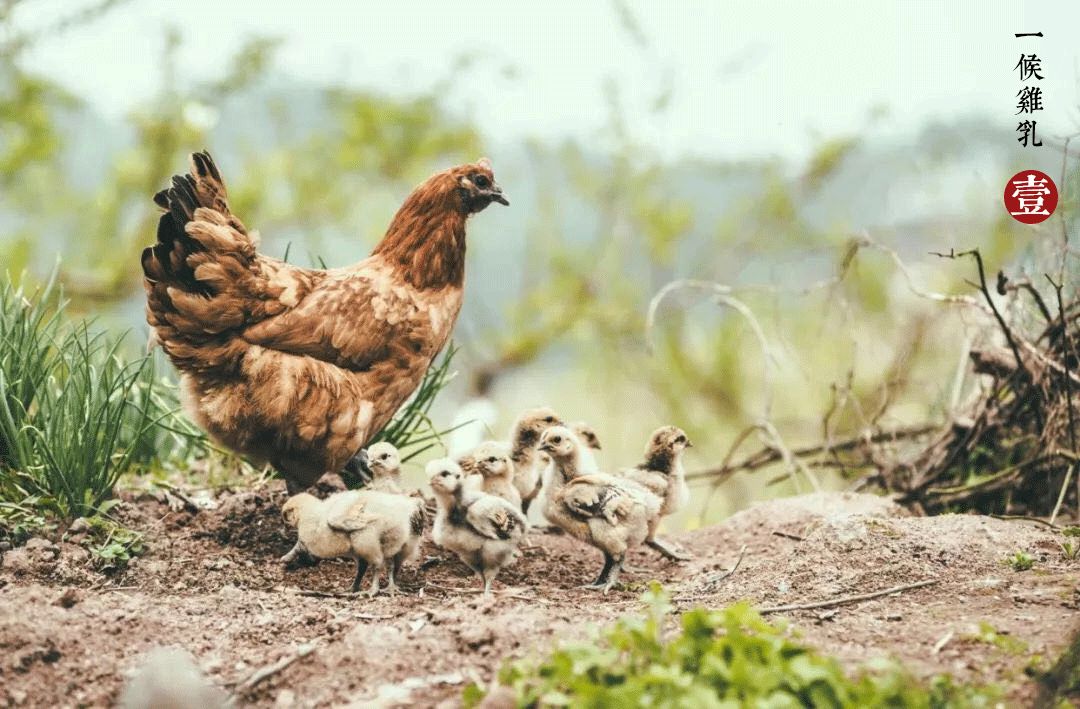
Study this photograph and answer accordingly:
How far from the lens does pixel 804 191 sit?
37.3 ft

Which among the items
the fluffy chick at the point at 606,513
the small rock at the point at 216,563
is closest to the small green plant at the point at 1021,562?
the fluffy chick at the point at 606,513

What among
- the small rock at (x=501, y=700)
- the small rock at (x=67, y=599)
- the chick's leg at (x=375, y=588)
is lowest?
the small rock at (x=501, y=700)

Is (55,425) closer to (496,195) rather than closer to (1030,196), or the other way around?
(496,195)

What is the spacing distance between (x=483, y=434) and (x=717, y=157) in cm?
527

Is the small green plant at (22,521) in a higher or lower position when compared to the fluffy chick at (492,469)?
lower

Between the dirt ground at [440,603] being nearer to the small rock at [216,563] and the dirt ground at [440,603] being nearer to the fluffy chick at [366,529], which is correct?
the small rock at [216,563]

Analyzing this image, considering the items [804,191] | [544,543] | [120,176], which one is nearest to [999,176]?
[804,191]

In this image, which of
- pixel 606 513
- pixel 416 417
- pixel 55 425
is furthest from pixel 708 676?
pixel 416 417

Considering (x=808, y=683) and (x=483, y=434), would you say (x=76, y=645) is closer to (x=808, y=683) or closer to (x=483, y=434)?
(x=808, y=683)

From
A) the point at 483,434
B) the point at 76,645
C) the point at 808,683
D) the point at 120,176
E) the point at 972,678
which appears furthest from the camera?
the point at 120,176

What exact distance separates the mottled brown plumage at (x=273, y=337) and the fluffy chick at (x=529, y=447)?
1.83 feet

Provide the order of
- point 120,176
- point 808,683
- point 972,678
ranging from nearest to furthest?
1. point 808,683
2. point 972,678
3. point 120,176

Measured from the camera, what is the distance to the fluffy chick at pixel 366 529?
3.86 meters

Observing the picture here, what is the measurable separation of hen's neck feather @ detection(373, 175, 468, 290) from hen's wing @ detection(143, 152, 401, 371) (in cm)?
49
